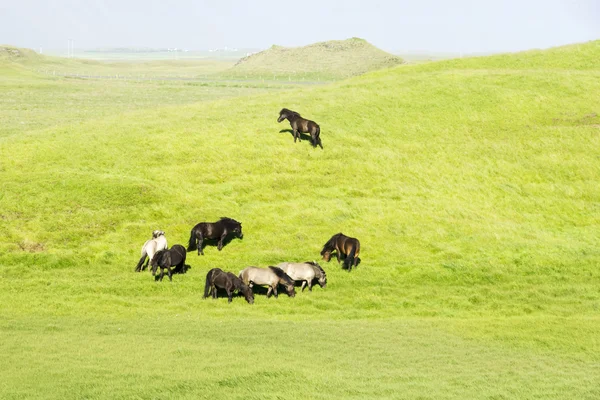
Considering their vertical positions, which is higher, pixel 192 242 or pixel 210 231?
pixel 210 231

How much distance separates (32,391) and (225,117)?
35.5 metres

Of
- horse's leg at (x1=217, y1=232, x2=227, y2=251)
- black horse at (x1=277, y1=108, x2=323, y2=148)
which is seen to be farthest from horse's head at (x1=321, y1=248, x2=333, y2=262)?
black horse at (x1=277, y1=108, x2=323, y2=148)

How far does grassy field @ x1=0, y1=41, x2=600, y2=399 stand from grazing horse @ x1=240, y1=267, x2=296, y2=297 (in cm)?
52

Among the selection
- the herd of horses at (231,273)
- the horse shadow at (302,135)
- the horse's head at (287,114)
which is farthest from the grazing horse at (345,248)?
the horse's head at (287,114)

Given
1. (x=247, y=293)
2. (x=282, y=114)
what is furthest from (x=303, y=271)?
(x=282, y=114)

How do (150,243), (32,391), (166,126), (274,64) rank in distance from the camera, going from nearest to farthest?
(32,391)
(150,243)
(166,126)
(274,64)

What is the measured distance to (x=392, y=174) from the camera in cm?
3888

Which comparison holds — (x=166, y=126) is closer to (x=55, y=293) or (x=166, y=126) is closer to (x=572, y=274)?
(x=55, y=293)

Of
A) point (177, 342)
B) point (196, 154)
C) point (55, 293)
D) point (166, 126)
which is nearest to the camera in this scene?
point (177, 342)

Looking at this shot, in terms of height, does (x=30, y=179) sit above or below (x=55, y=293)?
above

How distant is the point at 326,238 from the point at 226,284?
840cm

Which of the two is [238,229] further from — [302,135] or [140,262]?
[302,135]

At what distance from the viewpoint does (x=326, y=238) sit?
99.1 feet

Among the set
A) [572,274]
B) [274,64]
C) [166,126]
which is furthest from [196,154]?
[274,64]
